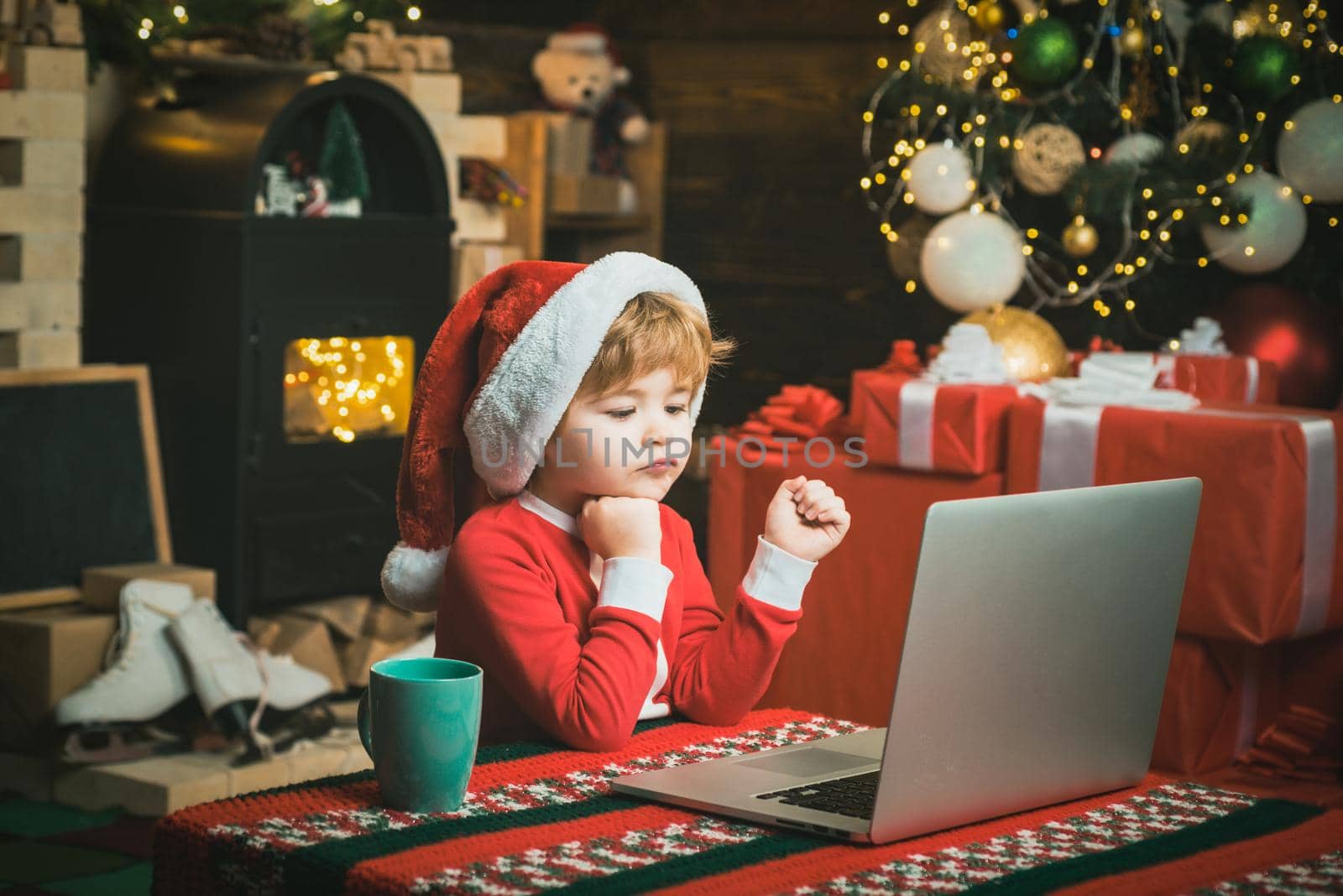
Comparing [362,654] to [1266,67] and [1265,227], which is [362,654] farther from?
[1266,67]

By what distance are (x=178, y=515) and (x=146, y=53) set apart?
0.95m

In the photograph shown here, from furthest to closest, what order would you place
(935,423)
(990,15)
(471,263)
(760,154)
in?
(760,154) < (471,263) < (990,15) < (935,423)

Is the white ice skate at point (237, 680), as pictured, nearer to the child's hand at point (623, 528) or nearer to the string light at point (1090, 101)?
the string light at point (1090, 101)

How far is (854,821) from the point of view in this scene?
38.8 inches

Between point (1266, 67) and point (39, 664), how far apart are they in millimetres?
2480

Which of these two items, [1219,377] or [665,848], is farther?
[1219,377]

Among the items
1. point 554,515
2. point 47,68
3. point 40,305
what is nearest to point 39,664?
point 40,305

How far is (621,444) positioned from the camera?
140cm

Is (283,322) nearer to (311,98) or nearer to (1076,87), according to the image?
(311,98)

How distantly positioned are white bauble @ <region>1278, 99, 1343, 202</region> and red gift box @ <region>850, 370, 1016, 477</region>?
793 mm

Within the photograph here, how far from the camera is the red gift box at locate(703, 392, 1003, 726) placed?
2.67 meters

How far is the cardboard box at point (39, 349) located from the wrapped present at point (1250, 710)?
215 cm

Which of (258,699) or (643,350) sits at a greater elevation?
(643,350)

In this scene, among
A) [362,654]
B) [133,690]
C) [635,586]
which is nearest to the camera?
[635,586]
